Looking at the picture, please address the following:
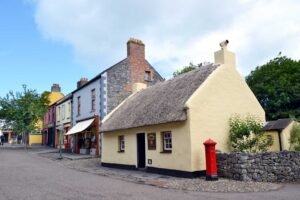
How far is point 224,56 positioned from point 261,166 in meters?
6.22

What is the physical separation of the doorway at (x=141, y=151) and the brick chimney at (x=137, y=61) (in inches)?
335

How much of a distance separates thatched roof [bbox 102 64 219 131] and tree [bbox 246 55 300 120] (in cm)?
1922

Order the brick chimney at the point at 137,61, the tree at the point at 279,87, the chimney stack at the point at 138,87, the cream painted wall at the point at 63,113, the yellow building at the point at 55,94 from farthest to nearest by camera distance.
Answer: the yellow building at the point at 55,94 < the tree at the point at 279,87 < the cream painted wall at the point at 63,113 < the brick chimney at the point at 137,61 < the chimney stack at the point at 138,87

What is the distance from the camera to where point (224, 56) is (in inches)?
635

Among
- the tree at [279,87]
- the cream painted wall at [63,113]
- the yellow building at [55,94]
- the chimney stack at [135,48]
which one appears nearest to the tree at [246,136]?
the chimney stack at [135,48]

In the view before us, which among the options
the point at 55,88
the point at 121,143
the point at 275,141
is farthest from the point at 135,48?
the point at 55,88

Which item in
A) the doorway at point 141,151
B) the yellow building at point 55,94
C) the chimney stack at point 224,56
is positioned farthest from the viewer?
the yellow building at point 55,94

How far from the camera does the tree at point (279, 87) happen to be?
33.3 m

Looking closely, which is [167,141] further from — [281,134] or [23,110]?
[23,110]

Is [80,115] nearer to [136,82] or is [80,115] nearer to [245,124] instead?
[136,82]

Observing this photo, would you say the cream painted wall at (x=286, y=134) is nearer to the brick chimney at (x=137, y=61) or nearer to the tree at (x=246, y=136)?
the tree at (x=246, y=136)

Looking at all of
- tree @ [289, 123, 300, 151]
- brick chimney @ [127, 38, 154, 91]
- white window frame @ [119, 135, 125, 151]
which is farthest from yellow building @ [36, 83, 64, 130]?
tree @ [289, 123, 300, 151]

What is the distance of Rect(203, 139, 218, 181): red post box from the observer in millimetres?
12547

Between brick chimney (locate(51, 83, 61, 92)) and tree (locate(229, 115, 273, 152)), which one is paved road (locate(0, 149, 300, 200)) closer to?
→ tree (locate(229, 115, 273, 152))
